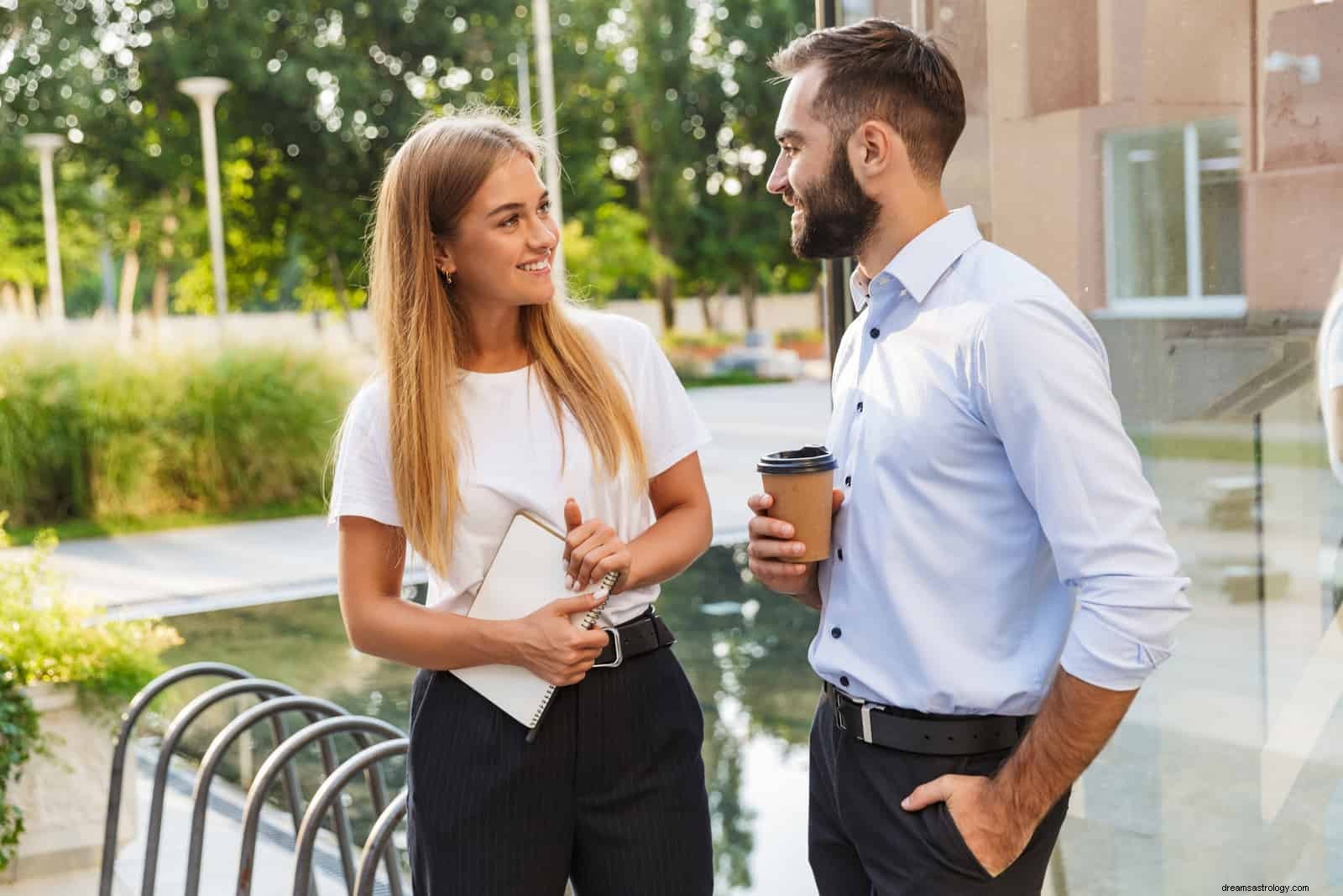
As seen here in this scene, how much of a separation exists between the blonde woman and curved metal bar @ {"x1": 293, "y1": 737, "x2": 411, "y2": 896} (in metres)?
0.48

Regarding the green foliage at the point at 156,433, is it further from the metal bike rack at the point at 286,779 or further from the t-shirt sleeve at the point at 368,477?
the t-shirt sleeve at the point at 368,477

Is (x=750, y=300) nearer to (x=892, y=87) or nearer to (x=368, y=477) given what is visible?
(x=368, y=477)

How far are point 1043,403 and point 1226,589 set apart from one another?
1322 mm

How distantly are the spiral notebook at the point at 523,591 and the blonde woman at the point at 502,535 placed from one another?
0.03m

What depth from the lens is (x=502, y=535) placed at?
2137 millimetres

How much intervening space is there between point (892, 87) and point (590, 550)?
2.53 ft

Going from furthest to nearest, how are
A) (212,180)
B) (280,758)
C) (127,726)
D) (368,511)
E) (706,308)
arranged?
(706,308), (212,180), (127,726), (280,758), (368,511)

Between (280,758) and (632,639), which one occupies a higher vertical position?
(632,639)

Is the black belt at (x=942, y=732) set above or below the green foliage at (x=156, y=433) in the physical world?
above

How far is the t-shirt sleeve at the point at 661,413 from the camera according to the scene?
7.32 ft

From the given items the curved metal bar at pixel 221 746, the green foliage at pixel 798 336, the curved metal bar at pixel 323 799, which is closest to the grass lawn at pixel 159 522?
the curved metal bar at pixel 221 746

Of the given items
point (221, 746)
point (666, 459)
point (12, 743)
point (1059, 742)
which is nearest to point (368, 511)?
point (666, 459)

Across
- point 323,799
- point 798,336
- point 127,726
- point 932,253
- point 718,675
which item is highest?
point 932,253

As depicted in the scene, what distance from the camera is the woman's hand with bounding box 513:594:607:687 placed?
2016 millimetres
